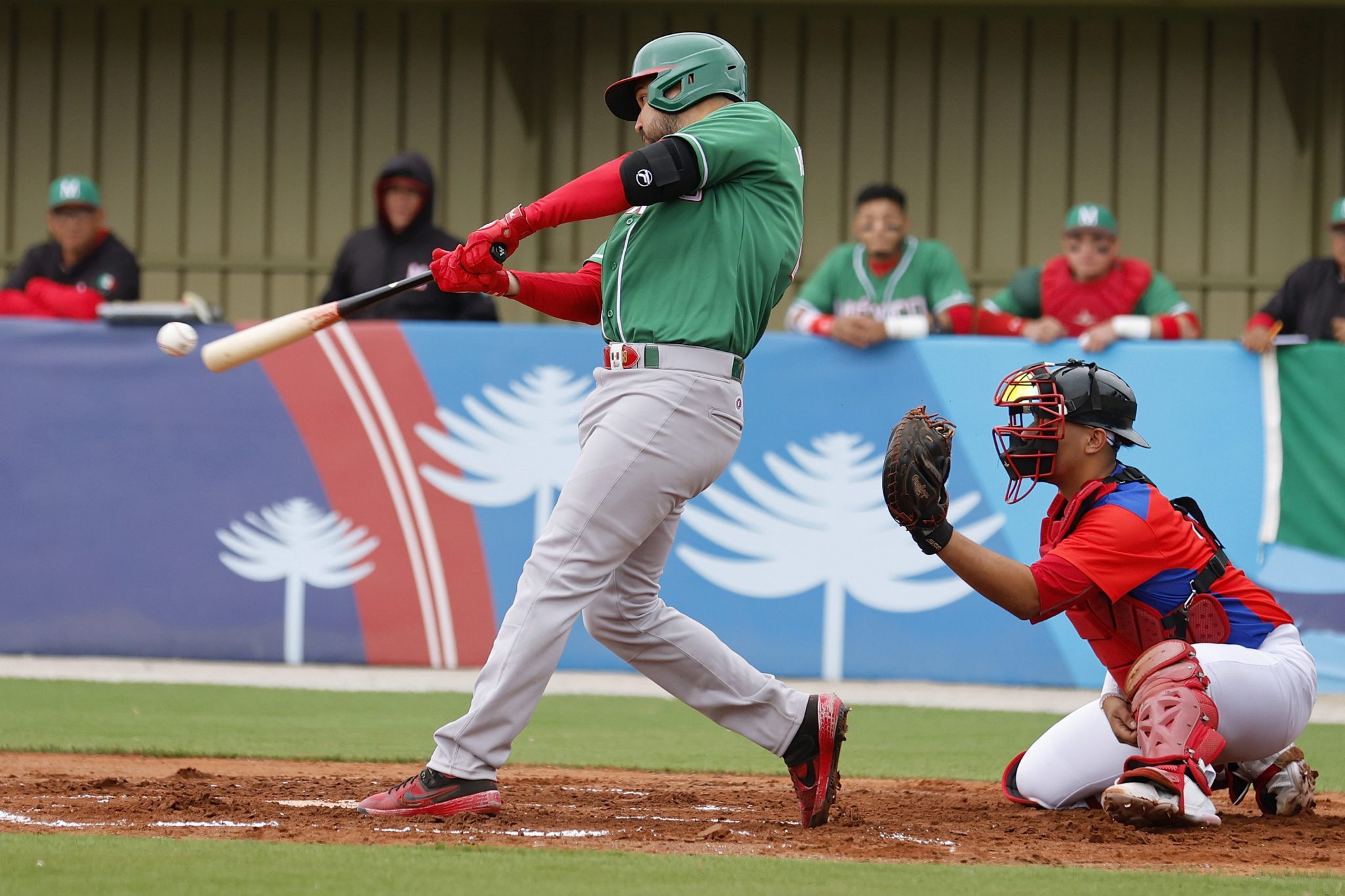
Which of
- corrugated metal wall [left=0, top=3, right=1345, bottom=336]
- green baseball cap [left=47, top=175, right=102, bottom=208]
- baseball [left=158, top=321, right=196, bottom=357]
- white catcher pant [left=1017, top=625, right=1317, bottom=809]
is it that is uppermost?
corrugated metal wall [left=0, top=3, right=1345, bottom=336]

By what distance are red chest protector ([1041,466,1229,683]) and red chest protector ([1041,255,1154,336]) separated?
13.1 feet

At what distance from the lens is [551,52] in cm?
1233

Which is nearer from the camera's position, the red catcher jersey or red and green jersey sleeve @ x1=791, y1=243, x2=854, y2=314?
the red catcher jersey

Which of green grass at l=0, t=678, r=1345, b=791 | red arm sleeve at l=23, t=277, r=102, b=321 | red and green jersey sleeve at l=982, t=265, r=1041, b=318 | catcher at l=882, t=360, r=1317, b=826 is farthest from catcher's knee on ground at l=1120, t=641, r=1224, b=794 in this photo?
red arm sleeve at l=23, t=277, r=102, b=321

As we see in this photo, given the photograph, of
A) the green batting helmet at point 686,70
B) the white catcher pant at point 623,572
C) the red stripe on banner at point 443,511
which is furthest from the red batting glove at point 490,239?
the red stripe on banner at point 443,511

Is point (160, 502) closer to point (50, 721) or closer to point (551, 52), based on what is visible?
point (50, 721)

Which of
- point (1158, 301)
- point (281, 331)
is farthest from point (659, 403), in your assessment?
point (1158, 301)

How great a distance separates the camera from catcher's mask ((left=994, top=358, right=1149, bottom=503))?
4.09m

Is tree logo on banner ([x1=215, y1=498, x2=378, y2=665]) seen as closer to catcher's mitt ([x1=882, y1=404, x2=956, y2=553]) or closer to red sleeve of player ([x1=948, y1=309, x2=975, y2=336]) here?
red sleeve of player ([x1=948, y1=309, x2=975, y2=336])

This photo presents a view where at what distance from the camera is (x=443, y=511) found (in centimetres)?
750

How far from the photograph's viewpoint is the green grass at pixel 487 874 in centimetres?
309

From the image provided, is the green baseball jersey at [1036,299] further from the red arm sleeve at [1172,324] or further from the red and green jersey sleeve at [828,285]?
the red and green jersey sleeve at [828,285]

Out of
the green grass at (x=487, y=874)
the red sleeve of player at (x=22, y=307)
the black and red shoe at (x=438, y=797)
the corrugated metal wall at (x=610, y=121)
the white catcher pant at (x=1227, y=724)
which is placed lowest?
the green grass at (x=487, y=874)

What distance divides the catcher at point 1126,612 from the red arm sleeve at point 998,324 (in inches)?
146
